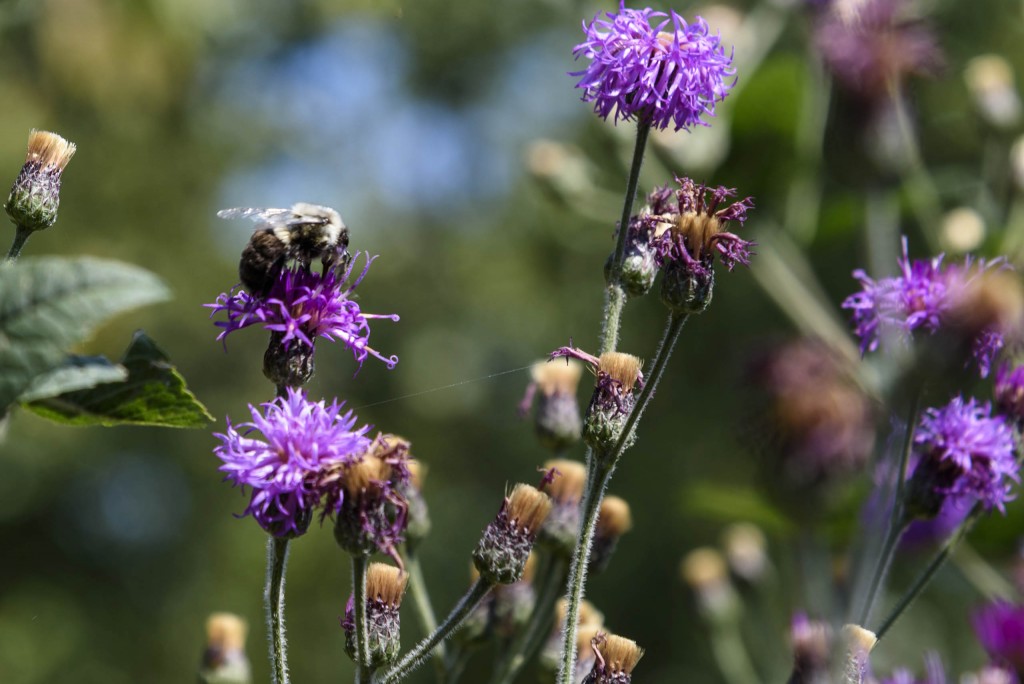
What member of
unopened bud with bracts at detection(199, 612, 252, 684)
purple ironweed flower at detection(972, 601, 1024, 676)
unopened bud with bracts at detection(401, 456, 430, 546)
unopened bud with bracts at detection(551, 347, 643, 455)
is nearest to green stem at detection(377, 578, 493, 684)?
unopened bud with bracts at detection(551, 347, 643, 455)

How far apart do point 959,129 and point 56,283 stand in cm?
1060

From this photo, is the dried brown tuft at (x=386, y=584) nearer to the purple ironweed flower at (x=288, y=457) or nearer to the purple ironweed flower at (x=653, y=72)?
the purple ironweed flower at (x=288, y=457)

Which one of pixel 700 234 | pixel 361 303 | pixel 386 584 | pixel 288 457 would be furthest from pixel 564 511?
pixel 361 303

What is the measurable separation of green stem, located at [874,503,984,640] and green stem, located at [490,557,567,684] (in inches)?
26.4

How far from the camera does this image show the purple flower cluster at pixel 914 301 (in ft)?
6.35

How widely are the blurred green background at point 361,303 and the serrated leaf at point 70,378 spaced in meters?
A: 7.83

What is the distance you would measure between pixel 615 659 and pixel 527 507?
0.30 meters

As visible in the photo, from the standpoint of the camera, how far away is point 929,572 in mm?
2100

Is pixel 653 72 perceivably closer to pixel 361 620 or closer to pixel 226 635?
pixel 361 620

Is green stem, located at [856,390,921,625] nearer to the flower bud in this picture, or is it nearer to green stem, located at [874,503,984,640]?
green stem, located at [874,503,984,640]

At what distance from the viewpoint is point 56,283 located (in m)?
1.37

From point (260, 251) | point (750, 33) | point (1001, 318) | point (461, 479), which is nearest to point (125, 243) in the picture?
point (461, 479)

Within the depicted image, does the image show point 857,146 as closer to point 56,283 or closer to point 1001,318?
point 1001,318

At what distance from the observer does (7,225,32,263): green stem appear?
183cm
